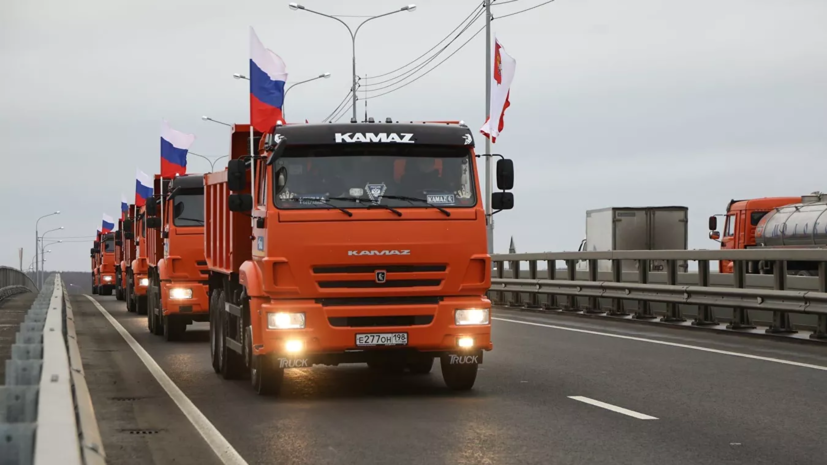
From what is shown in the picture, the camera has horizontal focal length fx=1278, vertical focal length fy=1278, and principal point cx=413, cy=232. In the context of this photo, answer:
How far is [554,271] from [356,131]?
1544 centimetres

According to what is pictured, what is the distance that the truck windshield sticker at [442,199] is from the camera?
11633 mm

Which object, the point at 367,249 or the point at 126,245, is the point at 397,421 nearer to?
the point at 367,249

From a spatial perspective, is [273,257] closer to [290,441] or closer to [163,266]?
[290,441]

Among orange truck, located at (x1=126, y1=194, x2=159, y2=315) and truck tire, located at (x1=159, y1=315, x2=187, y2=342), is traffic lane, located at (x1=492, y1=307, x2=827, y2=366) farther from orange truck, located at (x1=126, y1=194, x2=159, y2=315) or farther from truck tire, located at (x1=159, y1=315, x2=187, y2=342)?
orange truck, located at (x1=126, y1=194, x2=159, y2=315)

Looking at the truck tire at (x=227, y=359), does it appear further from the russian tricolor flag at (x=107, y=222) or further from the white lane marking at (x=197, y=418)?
the russian tricolor flag at (x=107, y=222)

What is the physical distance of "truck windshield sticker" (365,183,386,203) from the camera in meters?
11.6

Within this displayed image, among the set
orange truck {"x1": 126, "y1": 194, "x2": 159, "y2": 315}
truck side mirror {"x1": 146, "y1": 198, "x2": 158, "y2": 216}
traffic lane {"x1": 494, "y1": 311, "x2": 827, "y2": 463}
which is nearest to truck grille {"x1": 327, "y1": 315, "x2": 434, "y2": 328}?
traffic lane {"x1": 494, "y1": 311, "x2": 827, "y2": 463}

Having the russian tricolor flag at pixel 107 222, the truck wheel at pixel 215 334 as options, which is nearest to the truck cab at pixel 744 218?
the truck wheel at pixel 215 334

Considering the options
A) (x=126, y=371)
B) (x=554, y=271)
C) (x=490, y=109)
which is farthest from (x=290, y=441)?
(x=490, y=109)

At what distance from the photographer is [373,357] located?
11.5m

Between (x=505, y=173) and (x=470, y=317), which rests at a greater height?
(x=505, y=173)

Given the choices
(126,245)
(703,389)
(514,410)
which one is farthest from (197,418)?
(126,245)

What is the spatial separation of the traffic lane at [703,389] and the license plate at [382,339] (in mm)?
1522

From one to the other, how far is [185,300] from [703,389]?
10770mm
